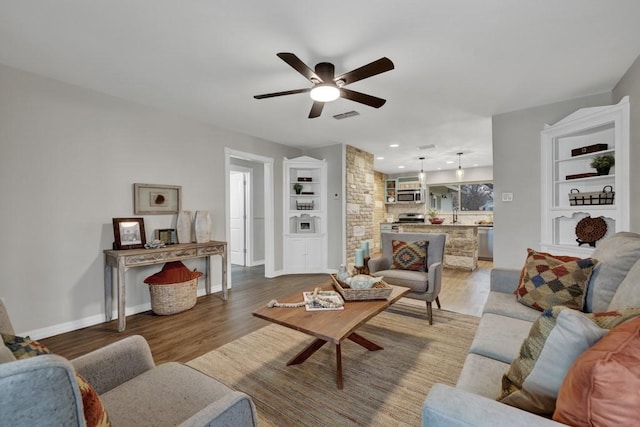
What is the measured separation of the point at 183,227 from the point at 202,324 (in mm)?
1285

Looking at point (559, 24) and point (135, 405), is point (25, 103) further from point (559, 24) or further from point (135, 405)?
point (559, 24)

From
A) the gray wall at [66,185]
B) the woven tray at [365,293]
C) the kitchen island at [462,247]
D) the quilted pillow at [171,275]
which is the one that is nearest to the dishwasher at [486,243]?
the kitchen island at [462,247]

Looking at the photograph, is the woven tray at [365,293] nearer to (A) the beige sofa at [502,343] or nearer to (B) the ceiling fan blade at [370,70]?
(A) the beige sofa at [502,343]

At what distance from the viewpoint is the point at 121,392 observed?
114 centimetres

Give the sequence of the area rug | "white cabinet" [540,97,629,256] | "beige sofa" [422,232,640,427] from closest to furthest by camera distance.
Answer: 1. "beige sofa" [422,232,640,427]
2. the area rug
3. "white cabinet" [540,97,629,256]

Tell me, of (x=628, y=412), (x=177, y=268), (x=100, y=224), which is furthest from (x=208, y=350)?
(x=628, y=412)

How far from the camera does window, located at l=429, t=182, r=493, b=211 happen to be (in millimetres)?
7902

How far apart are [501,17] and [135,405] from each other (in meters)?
2.92

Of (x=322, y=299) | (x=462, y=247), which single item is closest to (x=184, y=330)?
(x=322, y=299)

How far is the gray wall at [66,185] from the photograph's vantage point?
2.52 meters

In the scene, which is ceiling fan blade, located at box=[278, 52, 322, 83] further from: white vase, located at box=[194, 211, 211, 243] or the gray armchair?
white vase, located at box=[194, 211, 211, 243]

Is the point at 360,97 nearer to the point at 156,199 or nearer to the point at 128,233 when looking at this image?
the point at 156,199

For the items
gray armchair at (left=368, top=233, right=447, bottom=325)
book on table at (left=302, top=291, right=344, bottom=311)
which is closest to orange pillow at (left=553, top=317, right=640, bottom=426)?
book on table at (left=302, top=291, right=344, bottom=311)

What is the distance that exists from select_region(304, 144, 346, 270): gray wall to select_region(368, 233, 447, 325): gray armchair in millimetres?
1643
